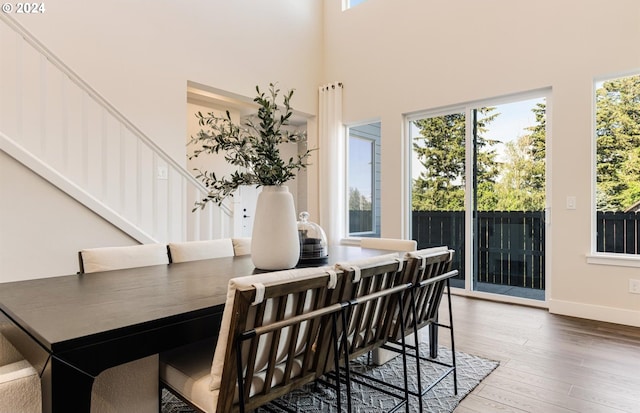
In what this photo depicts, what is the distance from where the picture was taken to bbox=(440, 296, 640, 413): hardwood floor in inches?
77.8

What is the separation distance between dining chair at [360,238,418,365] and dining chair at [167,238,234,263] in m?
1.22

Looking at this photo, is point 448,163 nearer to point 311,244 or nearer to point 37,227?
point 311,244

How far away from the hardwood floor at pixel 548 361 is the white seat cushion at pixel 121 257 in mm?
1930

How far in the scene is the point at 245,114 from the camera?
19.9 feet

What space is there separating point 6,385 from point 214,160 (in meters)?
4.76

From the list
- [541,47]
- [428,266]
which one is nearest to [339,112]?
[541,47]

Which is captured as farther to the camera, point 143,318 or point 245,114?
point 245,114

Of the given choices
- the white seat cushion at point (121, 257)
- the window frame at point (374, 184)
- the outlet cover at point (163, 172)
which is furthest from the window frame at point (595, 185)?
the outlet cover at point (163, 172)

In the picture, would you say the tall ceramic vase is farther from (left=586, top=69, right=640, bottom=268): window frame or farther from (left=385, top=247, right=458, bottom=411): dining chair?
(left=586, top=69, right=640, bottom=268): window frame

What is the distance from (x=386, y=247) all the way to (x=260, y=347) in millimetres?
1924

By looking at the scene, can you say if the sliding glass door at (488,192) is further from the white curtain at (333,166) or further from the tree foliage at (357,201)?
the white curtain at (333,166)

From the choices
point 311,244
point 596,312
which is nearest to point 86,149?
point 311,244

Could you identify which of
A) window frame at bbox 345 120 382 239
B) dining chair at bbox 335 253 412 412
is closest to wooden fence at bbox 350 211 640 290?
window frame at bbox 345 120 382 239

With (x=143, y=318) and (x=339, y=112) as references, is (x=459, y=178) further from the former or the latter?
(x=143, y=318)
